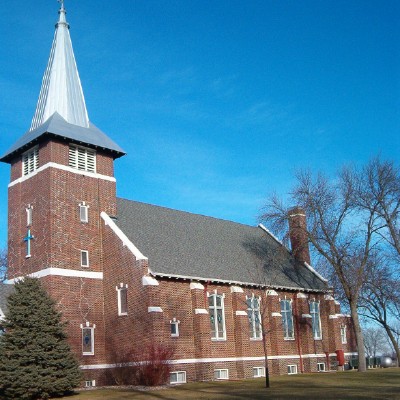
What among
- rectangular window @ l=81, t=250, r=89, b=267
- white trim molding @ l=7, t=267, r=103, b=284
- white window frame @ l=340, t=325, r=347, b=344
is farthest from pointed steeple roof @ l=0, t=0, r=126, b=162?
white window frame @ l=340, t=325, r=347, b=344

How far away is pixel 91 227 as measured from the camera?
35.1 meters

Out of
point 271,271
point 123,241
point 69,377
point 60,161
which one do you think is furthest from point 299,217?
point 69,377

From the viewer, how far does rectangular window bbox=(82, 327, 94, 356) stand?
32.6m

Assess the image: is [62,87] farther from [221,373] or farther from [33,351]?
[221,373]

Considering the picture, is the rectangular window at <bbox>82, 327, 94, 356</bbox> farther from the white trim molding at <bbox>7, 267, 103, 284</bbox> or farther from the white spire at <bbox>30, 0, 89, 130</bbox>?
the white spire at <bbox>30, 0, 89, 130</bbox>

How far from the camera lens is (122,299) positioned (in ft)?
109

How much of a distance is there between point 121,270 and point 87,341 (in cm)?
432

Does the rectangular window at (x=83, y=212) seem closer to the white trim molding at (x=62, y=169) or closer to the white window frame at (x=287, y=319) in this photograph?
the white trim molding at (x=62, y=169)

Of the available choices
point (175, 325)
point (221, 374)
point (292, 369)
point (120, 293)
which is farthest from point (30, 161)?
point (292, 369)

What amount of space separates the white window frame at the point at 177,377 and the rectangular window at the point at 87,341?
4.75 meters

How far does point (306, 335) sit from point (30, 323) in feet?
69.9

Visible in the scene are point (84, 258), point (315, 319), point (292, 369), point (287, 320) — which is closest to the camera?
point (84, 258)

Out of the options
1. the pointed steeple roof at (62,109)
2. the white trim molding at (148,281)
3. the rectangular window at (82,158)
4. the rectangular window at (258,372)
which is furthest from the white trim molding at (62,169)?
the rectangular window at (258,372)

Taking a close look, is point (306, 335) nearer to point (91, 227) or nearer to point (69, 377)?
point (91, 227)
